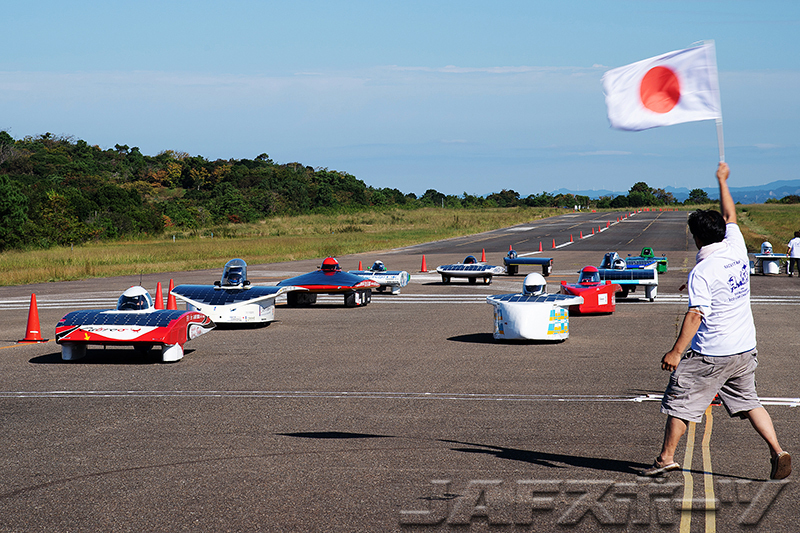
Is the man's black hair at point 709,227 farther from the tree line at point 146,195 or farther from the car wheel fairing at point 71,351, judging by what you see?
the tree line at point 146,195

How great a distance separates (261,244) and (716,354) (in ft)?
170

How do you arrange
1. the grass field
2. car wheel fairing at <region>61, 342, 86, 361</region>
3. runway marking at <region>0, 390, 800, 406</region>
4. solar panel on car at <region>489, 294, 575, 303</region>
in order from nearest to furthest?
runway marking at <region>0, 390, 800, 406</region>, car wheel fairing at <region>61, 342, 86, 361</region>, solar panel on car at <region>489, 294, 575, 303</region>, the grass field

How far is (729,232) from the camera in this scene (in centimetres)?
659

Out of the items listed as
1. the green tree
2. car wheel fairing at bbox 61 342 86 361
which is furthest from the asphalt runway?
the green tree

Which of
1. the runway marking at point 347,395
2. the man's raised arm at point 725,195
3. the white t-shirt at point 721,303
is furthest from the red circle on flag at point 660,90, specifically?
the runway marking at point 347,395

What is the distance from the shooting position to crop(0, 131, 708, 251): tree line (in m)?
59.7

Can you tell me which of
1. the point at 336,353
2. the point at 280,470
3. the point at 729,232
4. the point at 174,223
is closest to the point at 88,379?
the point at 336,353

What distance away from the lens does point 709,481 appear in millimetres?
6387

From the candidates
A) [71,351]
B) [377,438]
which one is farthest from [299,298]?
[377,438]

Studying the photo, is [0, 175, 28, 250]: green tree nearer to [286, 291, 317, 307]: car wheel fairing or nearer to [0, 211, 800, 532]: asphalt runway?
[286, 291, 317, 307]: car wheel fairing

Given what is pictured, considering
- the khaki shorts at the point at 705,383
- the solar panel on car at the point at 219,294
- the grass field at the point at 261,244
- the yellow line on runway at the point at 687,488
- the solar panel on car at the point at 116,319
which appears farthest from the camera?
the grass field at the point at 261,244

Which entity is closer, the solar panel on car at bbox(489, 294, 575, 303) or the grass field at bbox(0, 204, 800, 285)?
the solar panel on car at bbox(489, 294, 575, 303)

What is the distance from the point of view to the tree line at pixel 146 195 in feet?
196

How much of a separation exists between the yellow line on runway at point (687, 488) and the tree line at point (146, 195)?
5403 centimetres
